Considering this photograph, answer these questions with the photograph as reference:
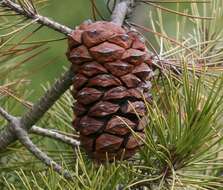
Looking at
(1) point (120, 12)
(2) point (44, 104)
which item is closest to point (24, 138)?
(2) point (44, 104)

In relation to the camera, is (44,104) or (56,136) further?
(56,136)

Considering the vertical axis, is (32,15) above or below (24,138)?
above

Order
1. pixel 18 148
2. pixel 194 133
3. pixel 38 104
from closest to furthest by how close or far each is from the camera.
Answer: pixel 194 133 → pixel 38 104 → pixel 18 148

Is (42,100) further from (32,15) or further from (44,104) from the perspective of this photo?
(32,15)

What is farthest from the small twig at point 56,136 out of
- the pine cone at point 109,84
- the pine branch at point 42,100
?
the pine cone at point 109,84

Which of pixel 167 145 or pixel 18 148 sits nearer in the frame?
pixel 167 145

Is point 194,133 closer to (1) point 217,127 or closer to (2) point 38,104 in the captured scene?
(1) point 217,127

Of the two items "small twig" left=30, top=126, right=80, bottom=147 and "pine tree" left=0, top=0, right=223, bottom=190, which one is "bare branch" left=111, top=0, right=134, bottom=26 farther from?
"small twig" left=30, top=126, right=80, bottom=147

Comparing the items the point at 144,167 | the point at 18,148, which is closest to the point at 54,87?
the point at 144,167
